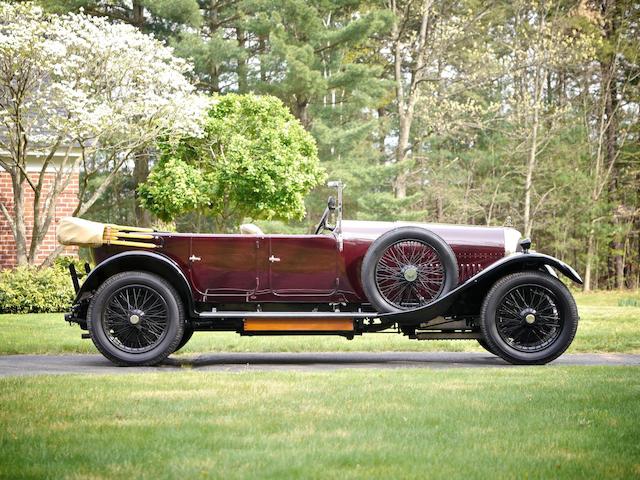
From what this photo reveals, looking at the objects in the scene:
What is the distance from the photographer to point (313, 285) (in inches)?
355

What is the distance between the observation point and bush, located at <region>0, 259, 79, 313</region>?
16828mm

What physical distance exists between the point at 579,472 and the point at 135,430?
2.40 meters

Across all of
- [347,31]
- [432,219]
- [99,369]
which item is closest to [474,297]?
[99,369]

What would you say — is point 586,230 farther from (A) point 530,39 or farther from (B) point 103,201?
(B) point 103,201

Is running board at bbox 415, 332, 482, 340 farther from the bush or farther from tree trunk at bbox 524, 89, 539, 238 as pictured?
tree trunk at bbox 524, 89, 539, 238

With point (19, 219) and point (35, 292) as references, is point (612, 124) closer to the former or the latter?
point (19, 219)

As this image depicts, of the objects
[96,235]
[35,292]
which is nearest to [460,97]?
[35,292]

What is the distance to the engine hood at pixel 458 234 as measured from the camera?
9.04 metres

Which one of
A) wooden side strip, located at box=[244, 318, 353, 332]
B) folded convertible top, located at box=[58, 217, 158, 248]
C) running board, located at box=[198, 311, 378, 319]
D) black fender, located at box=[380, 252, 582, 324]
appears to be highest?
folded convertible top, located at box=[58, 217, 158, 248]

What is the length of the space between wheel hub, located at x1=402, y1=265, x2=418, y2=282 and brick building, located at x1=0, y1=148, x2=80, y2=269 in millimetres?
13415

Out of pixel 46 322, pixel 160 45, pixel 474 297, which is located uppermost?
pixel 160 45

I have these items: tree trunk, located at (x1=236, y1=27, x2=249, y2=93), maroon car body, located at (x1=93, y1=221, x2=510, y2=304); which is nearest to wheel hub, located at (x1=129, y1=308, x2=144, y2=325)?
maroon car body, located at (x1=93, y1=221, x2=510, y2=304)

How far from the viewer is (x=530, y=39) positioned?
1219 inches

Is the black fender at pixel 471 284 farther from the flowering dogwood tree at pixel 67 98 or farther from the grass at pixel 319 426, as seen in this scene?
the flowering dogwood tree at pixel 67 98
